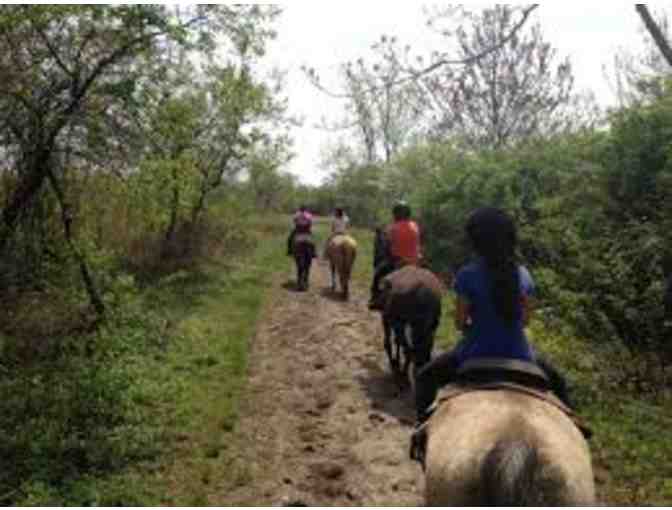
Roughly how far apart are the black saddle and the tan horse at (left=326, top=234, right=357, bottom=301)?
14436 mm

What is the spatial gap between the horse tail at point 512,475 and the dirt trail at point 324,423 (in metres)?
3.64

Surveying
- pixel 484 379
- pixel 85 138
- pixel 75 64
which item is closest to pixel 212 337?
pixel 85 138

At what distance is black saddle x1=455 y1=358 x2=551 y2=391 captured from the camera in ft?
18.0

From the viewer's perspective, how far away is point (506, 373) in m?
5.48

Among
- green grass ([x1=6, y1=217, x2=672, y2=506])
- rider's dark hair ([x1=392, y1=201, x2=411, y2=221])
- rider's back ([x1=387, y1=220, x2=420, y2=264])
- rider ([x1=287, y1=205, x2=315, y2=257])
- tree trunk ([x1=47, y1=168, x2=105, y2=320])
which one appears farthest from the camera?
rider ([x1=287, y1=205, x2=315, y2=257])

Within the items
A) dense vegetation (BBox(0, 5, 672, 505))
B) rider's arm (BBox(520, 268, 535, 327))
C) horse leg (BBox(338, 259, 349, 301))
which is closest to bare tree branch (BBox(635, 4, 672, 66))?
dense vegetation (BBox(0, 5, 672, 505))

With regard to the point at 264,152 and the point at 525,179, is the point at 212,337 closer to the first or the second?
the point at 525,179

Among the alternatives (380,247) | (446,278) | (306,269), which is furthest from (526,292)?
(446,278)

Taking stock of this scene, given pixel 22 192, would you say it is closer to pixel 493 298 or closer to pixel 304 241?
pixel 493 298

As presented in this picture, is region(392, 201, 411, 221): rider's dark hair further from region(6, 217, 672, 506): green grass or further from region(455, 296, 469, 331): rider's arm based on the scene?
region(455, 296, 469, 331): rider's arm

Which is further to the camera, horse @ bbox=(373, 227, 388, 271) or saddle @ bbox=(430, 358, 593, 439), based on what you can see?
horse @ bbox=(373, 227, 388, 271)

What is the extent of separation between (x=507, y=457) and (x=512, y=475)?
0.11m

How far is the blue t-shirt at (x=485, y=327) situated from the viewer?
5.66 metres

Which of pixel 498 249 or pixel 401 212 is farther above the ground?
pixel 401 212
